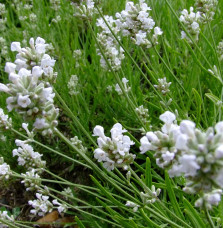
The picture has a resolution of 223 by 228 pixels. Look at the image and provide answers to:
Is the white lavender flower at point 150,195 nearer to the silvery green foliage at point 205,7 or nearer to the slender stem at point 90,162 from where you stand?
the slender stem at point 90,162

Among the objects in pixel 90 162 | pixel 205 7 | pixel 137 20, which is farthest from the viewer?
pixel 205 7

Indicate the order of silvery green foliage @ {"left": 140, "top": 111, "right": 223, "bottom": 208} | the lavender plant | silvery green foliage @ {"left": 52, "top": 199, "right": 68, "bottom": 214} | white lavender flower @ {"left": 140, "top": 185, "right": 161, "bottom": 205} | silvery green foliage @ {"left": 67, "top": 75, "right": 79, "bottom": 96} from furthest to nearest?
1. silvery green foliage @ {"left": 67, "top": 75, "right": 79, "bottom": 96}
2. silvery green foliage @ {"left": 52, "top": 199, "right": 68, "bottom": 214}
3. white lavender flower @ {"left": 140, "top": 185, "right": 161, "bottom": 205}
4. the lavender plant
5. silvery green foliage @ {"left": 140, "top": 111, "right": 223, "bottom": 208}

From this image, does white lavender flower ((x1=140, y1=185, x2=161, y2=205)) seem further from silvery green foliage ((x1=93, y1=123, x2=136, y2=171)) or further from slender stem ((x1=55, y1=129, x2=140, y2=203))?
silvery green foliage ((x1=93, y1=123, x2=136, y2=171))

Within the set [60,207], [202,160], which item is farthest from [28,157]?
[202,160]

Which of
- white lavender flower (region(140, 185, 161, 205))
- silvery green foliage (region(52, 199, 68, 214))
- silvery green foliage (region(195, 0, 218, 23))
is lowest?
silvery green foliage (region(52, 199, 68, 214))

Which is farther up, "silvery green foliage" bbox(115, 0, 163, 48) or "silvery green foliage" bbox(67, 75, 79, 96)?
"silvery green foliage" bbox(115, 0, 163, 48)

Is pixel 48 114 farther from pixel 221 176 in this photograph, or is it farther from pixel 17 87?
pixel 221 176

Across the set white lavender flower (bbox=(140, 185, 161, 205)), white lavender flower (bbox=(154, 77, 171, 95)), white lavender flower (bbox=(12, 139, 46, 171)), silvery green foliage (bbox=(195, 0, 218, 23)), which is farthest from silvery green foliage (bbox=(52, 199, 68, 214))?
silvery green foliage (bbox=(195, 0, 218, 23))

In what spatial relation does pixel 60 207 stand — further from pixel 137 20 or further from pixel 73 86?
pixel 137 20

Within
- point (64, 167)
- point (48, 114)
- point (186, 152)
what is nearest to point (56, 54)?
point (64, 167)

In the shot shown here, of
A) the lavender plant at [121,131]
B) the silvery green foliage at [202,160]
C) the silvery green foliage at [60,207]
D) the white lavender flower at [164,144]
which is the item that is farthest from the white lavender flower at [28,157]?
the silvery green foliage at [202,160]

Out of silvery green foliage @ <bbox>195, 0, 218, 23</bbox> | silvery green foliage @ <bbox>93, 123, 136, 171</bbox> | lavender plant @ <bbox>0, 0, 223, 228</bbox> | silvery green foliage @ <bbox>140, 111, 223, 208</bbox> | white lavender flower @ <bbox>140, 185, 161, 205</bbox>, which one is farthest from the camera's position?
silvery green foliage @ <bbox>195, 0, 218, 23</bbox>
